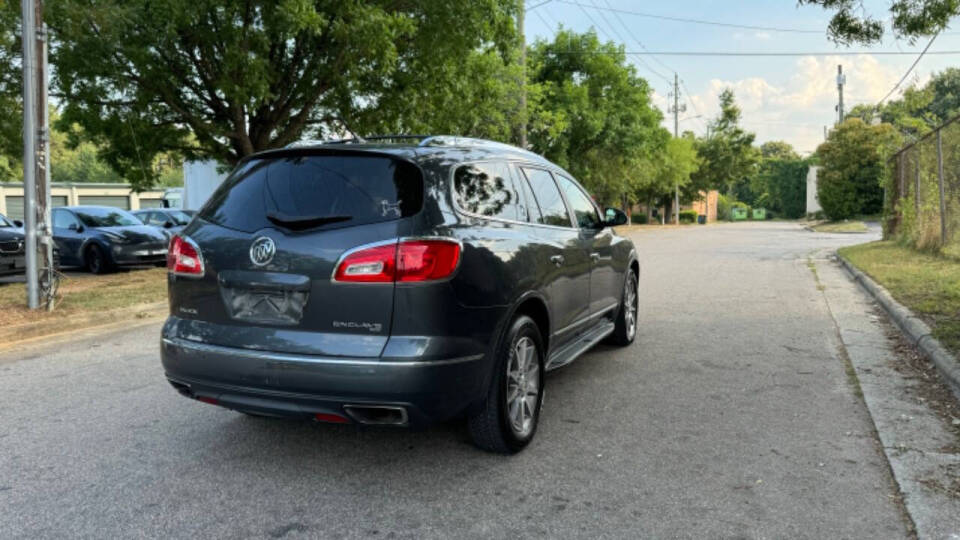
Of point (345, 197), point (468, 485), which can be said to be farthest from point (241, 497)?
point (345, 197)

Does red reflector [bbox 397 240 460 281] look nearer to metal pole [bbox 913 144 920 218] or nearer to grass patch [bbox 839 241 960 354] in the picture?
grass patch [bbox 839 241 960 354]

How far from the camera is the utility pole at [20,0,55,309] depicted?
838 cm

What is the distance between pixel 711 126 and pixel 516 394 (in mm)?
65037

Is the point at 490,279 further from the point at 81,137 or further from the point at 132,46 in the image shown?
the point at 81,137

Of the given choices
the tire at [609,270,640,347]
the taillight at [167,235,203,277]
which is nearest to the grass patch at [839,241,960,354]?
the tire at [609,270,640,347]

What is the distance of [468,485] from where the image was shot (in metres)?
3.57

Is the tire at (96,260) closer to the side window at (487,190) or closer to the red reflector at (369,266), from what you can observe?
the side window at (487,190)

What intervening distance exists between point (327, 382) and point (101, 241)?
43.3ft

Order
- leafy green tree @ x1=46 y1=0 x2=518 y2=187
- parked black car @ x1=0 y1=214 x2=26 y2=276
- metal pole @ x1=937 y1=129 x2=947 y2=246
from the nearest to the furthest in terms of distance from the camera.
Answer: leafy green tree @ x1=46 y1=0 x2=518 y2=187 → parked black car @ x1=0 y1=214 x2=26 y2=276 → metal pole @ x1=937 y1=129 x2=947 y2=246

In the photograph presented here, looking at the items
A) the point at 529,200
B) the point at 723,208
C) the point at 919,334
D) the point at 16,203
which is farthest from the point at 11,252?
the point at 723,208

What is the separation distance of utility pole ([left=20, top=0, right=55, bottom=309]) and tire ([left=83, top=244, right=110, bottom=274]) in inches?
243

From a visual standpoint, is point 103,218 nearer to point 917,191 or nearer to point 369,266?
point 369,266

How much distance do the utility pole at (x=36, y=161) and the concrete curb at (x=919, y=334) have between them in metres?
9.57

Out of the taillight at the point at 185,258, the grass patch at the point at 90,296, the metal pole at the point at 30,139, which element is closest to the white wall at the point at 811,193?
the grass patch at the point at 90,296
